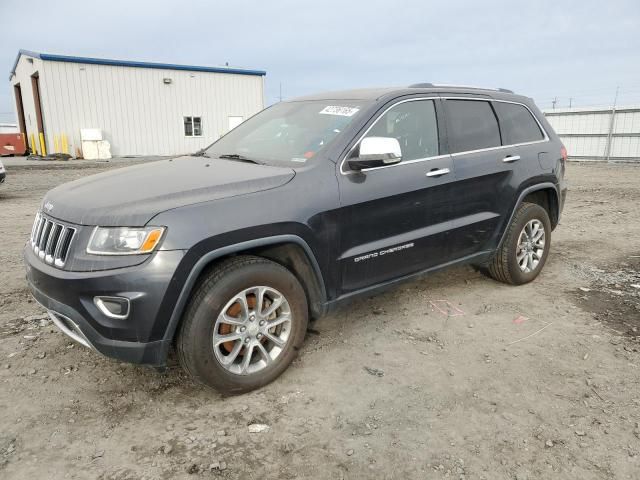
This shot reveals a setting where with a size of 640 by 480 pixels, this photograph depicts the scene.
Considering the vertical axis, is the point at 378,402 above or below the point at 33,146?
below

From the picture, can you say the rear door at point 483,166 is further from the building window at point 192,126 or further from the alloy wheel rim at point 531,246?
the building window at point 192,126

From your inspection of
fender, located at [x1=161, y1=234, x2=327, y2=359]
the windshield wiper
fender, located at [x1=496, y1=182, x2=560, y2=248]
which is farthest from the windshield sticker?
fender, located at [x1=496, y1=182, x2=560, y2=248]

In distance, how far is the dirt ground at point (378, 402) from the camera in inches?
93.3

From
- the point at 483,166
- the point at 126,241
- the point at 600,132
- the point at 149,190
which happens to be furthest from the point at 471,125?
the point at 600,132

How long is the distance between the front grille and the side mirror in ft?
5.67

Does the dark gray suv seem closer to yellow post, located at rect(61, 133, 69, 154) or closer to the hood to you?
the hood

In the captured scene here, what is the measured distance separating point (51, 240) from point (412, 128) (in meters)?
2.58

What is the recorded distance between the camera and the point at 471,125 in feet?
13.6

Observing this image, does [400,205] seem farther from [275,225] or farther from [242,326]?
[242,326]

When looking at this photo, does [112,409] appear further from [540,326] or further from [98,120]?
[98,120]

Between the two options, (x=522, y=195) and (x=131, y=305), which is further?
(x=522, y=195)

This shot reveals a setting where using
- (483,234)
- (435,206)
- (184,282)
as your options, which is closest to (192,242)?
(184,282)

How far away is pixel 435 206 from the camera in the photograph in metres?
3.71

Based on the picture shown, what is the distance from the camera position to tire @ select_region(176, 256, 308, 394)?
266cm
